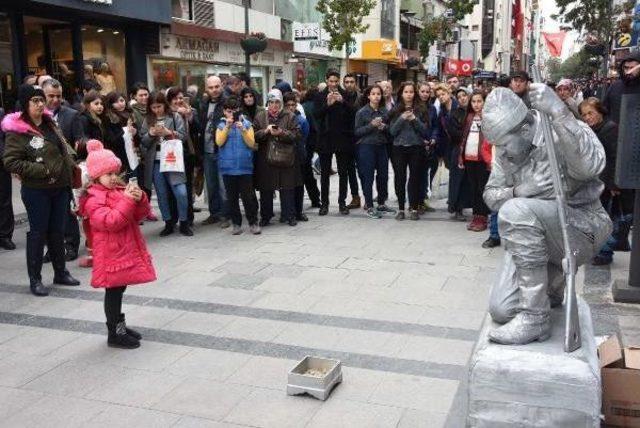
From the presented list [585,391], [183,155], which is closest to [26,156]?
[183,155]

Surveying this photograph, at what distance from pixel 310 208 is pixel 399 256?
331cm

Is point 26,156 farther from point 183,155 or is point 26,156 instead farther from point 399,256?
point 399,256

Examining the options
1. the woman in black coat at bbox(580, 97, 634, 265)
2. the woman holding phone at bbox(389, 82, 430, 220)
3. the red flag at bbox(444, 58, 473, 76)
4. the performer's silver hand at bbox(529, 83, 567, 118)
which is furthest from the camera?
the red flag at bbox(444, 58, 473, 76)

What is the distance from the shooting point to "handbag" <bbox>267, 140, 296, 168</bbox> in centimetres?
842

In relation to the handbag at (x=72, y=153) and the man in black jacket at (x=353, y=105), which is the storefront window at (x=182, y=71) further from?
the handbag at (x=72, y=153)

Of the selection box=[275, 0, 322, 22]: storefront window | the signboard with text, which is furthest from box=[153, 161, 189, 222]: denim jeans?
box=[275, 0, 322, 22]: storefront window

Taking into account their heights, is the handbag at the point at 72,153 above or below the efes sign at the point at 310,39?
below

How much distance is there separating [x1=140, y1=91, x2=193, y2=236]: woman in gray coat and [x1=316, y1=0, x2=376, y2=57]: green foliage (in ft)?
45.7

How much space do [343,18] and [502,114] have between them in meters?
19.5

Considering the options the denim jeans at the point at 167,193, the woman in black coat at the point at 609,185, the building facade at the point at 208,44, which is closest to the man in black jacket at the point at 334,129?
the denim jeans at the point at 167,193

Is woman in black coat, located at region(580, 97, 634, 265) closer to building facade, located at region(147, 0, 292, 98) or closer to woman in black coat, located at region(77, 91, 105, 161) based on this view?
woman in black coat, located at region(77, 91, 105, 161)

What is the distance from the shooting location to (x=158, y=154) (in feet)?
26.8

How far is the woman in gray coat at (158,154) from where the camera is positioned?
8.12m

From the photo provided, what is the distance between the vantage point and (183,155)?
8.26 m
